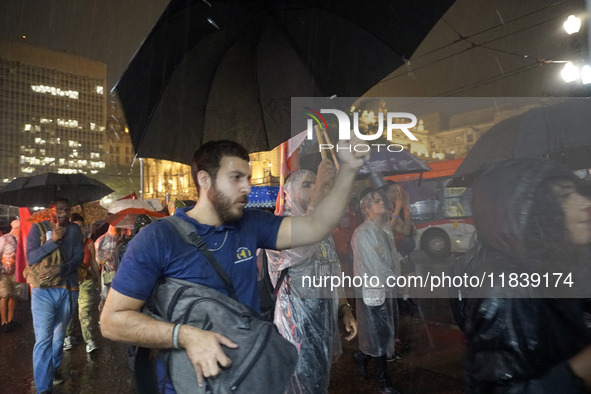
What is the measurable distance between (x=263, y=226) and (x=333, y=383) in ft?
10.2

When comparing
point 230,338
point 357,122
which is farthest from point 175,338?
point 357,122

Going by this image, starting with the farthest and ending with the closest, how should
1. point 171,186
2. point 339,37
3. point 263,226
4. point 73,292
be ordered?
point 171,186 → point 73,292 → point 339,37 → point 263,226

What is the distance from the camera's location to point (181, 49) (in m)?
2.18

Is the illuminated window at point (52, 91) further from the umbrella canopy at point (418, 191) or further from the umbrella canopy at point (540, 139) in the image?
the umbrella canopy at point (540, 139)

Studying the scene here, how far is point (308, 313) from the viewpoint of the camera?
10.7 ft

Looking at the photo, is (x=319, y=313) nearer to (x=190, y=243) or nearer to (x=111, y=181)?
(x=190, y=243)

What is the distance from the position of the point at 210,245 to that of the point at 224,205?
21 centimetres

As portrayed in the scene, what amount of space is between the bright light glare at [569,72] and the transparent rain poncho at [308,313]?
38.2 ft

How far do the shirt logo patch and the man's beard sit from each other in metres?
0.15

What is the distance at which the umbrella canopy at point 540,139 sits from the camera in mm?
2643

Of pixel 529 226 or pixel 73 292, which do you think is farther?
pixel 73 292

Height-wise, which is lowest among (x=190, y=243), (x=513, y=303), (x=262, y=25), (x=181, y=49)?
(x=513, y=303)

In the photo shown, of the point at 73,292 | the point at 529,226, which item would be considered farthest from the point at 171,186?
the point at 529,226

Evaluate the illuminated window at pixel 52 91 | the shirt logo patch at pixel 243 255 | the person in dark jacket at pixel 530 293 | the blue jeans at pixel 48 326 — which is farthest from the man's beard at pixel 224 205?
the illuminated window at pixel 52 91
